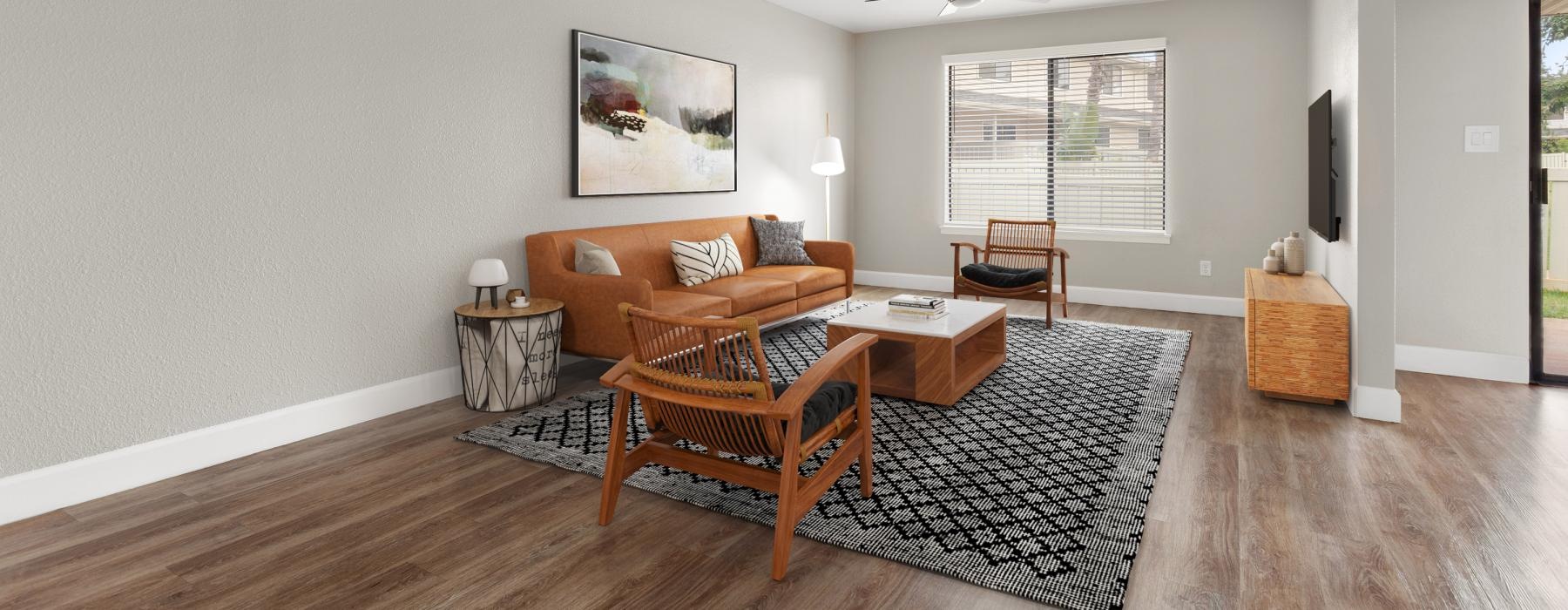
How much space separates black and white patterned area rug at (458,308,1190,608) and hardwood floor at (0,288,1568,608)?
0.08 m

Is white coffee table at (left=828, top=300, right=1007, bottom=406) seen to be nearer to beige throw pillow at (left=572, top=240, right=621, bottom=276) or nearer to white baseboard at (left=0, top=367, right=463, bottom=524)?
beige throw pillow at (left=572, top=240, right=621, bottom=276)

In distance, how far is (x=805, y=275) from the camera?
566cm

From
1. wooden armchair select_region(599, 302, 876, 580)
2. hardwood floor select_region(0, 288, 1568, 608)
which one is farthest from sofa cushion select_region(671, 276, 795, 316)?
wooden armchair select_region(599, 302, 876, 580)

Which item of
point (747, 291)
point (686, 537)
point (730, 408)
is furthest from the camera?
point (747, 291)

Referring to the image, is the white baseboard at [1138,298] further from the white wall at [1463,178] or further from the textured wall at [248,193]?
the textured wall at [248,193]

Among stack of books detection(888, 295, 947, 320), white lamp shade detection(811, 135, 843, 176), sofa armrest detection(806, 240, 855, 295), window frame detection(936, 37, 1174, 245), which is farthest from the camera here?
white lamp shade detection(811, 135, 843, 176)

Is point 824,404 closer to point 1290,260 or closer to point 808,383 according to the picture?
point 808,383

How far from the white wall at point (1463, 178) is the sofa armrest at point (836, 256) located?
327cm

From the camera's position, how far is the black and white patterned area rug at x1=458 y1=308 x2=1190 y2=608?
2.38 meters

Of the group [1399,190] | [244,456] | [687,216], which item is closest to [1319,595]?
[1399,190]

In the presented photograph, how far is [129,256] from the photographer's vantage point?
3.04 m

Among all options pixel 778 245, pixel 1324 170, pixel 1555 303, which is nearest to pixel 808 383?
pixel 1324 170

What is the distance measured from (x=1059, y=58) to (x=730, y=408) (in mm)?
5743

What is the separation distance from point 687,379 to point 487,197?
250cm
